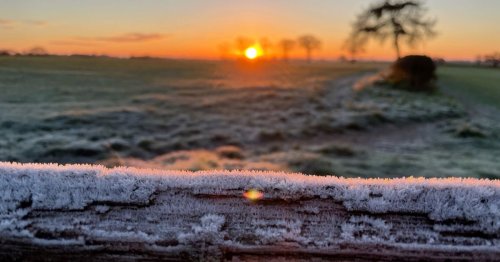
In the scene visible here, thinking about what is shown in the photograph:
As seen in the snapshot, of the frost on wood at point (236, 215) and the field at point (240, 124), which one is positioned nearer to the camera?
the frost on wood at point (236, 215)

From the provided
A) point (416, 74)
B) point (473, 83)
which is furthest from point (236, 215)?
point (473, 83)

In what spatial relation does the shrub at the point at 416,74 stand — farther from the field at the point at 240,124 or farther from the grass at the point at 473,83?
the grass at the point at 473,83

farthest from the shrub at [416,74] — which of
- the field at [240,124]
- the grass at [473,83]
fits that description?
the grass at [473,83]

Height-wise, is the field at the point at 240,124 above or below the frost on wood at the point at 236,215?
→ below

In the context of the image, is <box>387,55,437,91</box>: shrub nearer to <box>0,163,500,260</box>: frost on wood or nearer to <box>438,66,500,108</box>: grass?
<box>438,66,500,108</box>: grass

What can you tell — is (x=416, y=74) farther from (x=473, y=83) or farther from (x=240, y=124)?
(x=240, y=124)

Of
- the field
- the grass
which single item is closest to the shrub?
the field

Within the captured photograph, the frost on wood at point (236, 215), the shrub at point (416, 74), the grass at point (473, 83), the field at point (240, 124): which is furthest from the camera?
the shrub at point (416, 74)
